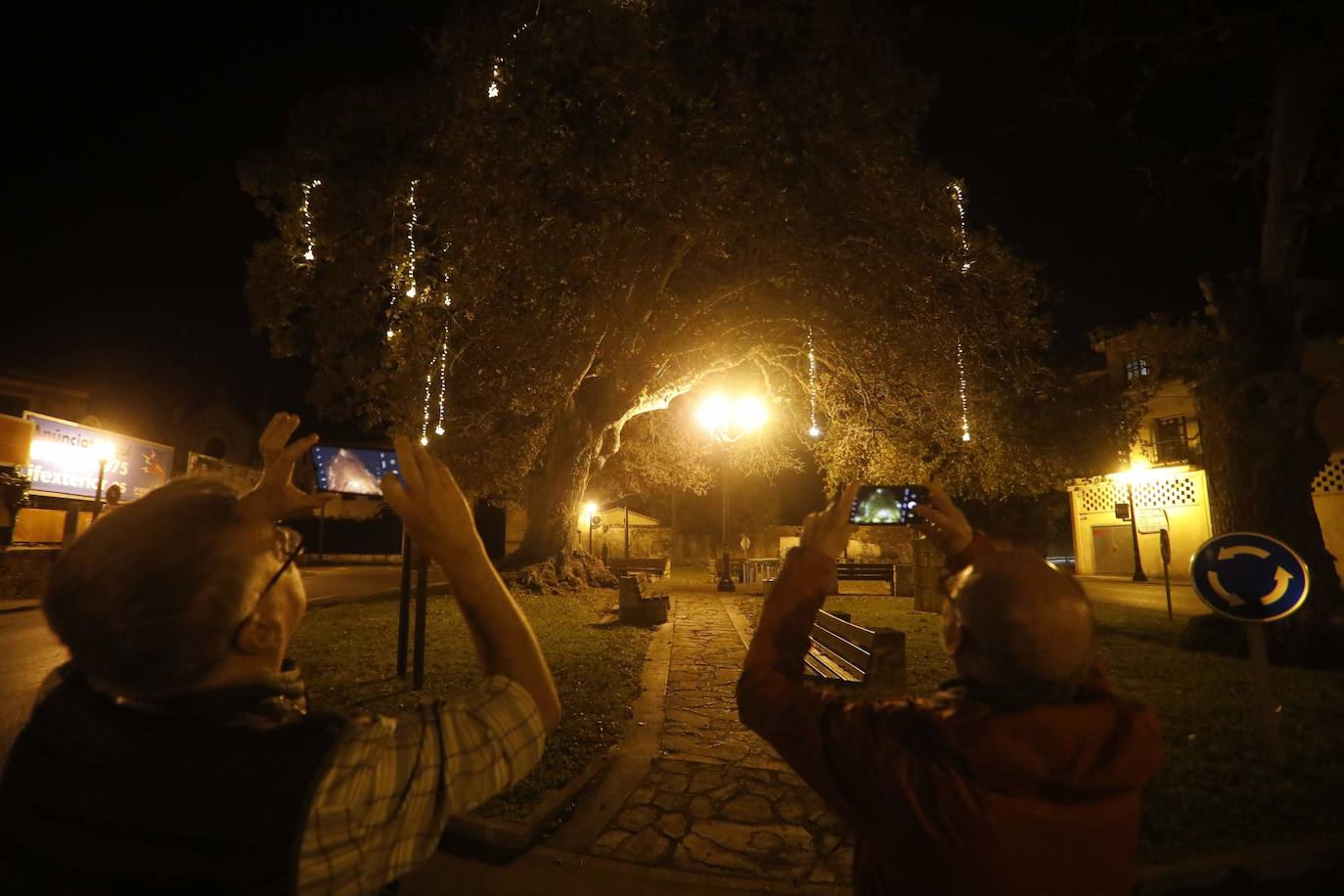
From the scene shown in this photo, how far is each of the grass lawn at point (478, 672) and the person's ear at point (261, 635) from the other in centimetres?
353

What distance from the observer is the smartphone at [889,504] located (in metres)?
2.37

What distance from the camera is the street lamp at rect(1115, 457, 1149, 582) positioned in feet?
80.3

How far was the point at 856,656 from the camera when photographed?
22.4ft

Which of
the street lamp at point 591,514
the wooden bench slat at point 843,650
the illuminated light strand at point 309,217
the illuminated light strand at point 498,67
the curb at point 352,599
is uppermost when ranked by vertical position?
the illuminated light strand at point 498,67

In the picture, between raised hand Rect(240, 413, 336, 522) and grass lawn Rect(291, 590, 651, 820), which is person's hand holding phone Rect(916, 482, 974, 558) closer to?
raised hand Rect(240, 413, 336, 522)

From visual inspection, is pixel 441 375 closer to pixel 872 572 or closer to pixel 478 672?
pixel 478 672

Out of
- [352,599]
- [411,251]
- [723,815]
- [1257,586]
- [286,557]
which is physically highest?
[411,251]

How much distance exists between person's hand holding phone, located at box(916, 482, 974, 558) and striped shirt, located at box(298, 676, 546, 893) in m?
1.52

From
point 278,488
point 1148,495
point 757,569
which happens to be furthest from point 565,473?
point 1148,495

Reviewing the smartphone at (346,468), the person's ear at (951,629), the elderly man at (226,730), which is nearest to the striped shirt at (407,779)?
the elderly man at (226,730)

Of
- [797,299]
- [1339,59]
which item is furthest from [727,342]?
[1339,59]

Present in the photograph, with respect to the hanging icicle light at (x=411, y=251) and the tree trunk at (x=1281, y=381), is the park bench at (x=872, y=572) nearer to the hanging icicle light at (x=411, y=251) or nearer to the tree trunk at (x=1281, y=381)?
the tree trunk at (x=1281, y=381)

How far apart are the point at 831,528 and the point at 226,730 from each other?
4.54 feet

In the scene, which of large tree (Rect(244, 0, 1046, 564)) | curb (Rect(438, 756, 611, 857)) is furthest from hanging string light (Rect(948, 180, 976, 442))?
curb (Rect(438, 756, 611, 857))
